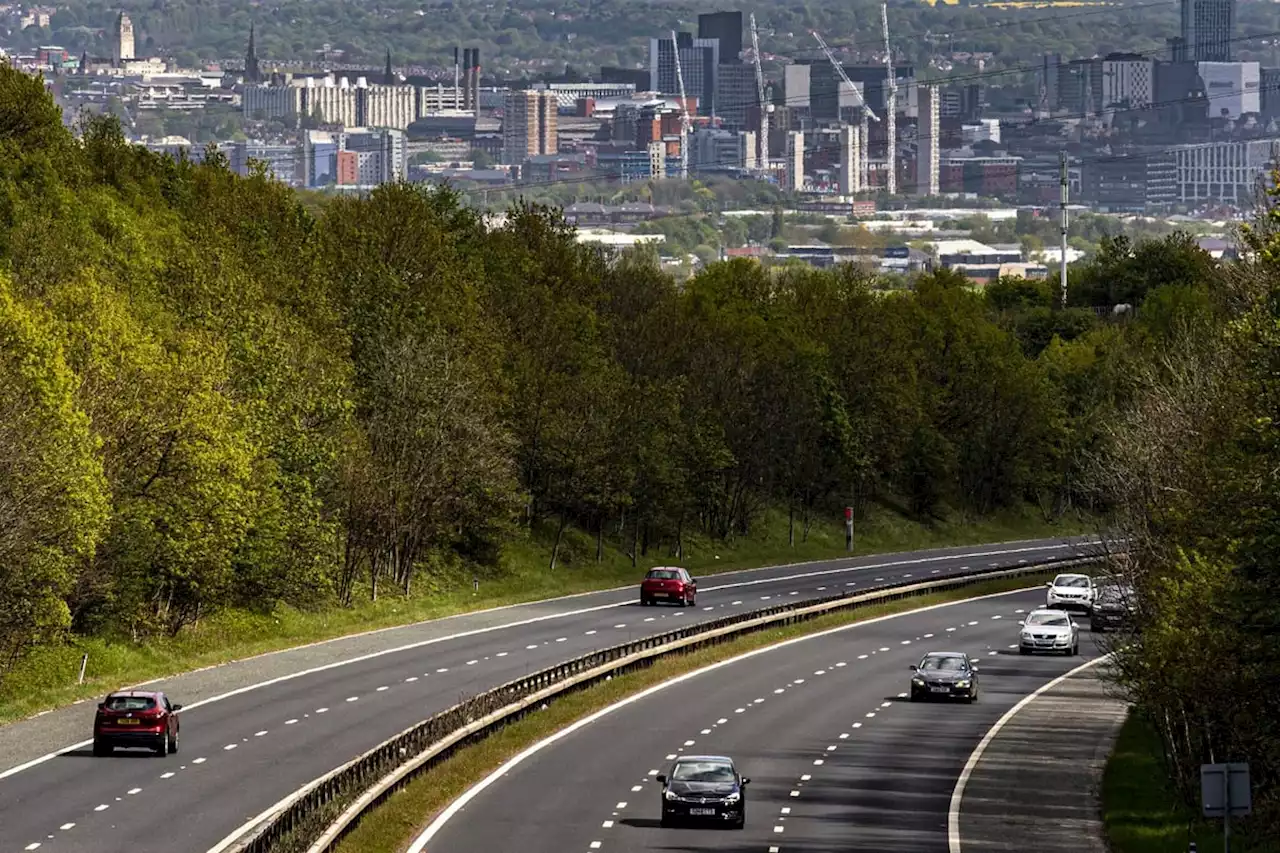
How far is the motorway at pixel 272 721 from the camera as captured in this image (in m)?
52.2

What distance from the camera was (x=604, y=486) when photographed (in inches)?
5054

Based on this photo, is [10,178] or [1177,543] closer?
[1177,543]

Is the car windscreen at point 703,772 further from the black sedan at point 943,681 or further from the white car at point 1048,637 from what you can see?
the white car at point 1048,637

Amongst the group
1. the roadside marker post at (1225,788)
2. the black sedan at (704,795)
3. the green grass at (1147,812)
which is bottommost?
the green grass at (1147,812)

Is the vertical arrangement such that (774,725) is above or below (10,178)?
below

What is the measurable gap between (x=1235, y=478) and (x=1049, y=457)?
417 ft

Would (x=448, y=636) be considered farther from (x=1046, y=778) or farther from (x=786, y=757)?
(x=1046, y=778)

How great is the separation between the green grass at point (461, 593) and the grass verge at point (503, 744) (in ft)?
40.9

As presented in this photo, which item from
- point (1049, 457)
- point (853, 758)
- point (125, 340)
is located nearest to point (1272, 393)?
point (853, 758)

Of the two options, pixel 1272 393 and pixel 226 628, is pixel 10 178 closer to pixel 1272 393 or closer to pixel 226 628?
pixel 226 628

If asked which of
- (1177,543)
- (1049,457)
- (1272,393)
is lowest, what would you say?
(1049,457)

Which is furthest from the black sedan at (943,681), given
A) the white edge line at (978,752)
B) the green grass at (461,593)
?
the green grass at (461,593)

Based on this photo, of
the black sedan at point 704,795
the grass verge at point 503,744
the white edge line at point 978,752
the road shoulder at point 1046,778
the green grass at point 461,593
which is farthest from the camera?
the green grass at point 461,593

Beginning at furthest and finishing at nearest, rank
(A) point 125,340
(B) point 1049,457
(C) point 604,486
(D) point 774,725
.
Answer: (B) point 1049,457 → (C) point 604,486 → (A) point 125,340 → (D) point 774,725
